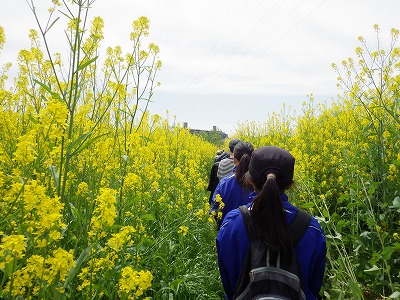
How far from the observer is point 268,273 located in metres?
1.53

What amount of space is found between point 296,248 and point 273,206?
23cm

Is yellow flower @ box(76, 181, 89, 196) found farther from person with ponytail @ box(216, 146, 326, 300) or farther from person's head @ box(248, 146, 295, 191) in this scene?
person's head @ box(248, 146, 295, 191)

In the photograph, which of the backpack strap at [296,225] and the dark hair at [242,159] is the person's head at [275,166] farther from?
the dark hair at [242,159]

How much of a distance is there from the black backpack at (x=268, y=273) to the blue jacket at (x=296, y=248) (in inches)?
1.5

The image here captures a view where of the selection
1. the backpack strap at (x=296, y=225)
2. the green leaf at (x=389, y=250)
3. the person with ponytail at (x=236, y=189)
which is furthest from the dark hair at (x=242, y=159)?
the backpack strap at (x=296, y=225)

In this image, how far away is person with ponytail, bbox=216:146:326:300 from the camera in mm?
1580

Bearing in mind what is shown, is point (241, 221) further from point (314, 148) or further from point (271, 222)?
point (314, 148)

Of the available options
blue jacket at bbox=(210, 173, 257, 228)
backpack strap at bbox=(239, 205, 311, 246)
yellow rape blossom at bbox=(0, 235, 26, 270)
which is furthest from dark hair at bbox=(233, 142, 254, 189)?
yellow rape blossom at bbox=(0, 235, 26, 270)

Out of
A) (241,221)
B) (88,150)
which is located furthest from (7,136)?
(241,221)

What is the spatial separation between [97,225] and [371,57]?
10.6ft

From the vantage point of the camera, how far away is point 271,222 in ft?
5.18

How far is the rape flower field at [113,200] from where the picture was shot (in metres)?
1.48

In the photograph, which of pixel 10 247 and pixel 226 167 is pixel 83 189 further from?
pixel 226 167

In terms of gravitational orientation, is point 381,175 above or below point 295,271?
above
